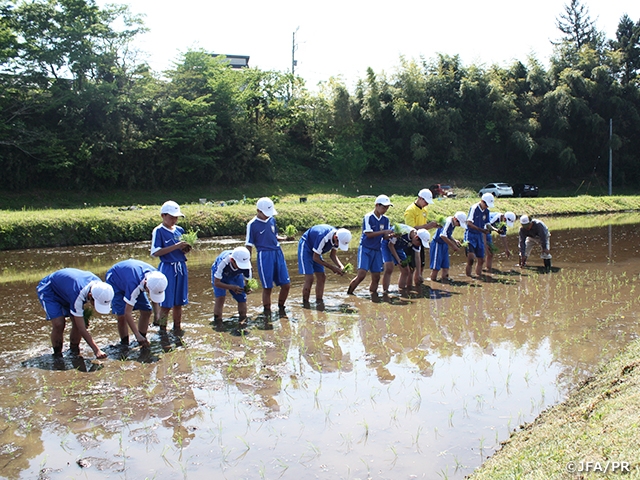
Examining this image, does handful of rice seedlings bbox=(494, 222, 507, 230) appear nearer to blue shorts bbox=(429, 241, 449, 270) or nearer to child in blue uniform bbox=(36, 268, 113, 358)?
blue shorts bbox=(429, 241, 449, 270)

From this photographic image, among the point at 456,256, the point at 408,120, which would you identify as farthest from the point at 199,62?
the point at 456,256

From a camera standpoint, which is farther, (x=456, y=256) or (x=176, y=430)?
(x=456, y=256)

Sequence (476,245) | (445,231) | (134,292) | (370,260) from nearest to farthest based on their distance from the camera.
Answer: (134,292) → (370,260) → (445,231) → (476,245)

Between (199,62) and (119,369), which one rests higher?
(199,62)

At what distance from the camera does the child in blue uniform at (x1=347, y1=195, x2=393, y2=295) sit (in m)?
11.3

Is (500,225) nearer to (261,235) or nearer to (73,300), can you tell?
(261,235)

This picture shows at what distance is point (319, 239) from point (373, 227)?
4.47 feet

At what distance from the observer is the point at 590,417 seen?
4840 millimetres

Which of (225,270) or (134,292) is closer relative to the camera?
(134,292)

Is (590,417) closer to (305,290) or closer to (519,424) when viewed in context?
(519,424)

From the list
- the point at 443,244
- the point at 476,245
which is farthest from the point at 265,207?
the point at 476,245

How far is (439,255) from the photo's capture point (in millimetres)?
12961

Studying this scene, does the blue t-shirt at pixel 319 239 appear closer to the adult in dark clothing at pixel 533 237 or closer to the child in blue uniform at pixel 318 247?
the child in blue uniform at pixel 318 247

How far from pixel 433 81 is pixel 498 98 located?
526 cm
